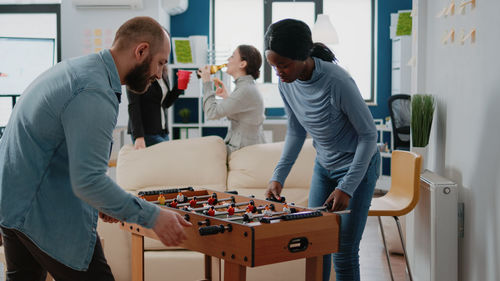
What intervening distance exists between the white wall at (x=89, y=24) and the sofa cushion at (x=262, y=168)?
329cm

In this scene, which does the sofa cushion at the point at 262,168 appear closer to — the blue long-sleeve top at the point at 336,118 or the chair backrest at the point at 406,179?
the chair backrest at the point at 406,179

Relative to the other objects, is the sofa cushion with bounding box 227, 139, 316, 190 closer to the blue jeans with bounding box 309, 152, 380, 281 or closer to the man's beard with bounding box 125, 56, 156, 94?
the blue jeans with bounding box 309, 152, 380, 281

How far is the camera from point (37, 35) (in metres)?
6.48

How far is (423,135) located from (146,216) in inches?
79.3

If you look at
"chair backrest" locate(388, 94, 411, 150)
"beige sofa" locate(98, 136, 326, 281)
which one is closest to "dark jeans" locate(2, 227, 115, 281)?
"beige sofa" locate(98, 136, 326, 281)

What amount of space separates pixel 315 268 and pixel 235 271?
1.25 ft

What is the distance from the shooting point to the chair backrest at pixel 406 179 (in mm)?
2836

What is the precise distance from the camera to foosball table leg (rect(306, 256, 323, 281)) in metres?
2.04

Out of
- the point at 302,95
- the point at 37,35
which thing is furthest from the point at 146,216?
the point at 37,35

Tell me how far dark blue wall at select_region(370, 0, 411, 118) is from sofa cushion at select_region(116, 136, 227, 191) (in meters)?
4.28

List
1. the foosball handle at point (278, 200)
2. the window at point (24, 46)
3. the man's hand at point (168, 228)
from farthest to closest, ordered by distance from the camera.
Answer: the window at point (24, 46) < the foosball handle at point (278, 200) < the man's hand at point (168, 228)

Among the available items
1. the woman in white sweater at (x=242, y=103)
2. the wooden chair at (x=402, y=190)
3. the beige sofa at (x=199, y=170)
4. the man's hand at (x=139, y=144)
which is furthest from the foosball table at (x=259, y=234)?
the man's hand at (x=139, y=144)

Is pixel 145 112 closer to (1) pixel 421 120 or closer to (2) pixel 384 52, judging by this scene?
(1) pixel 421 120

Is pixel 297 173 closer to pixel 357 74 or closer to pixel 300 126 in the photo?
pixel 300 126
